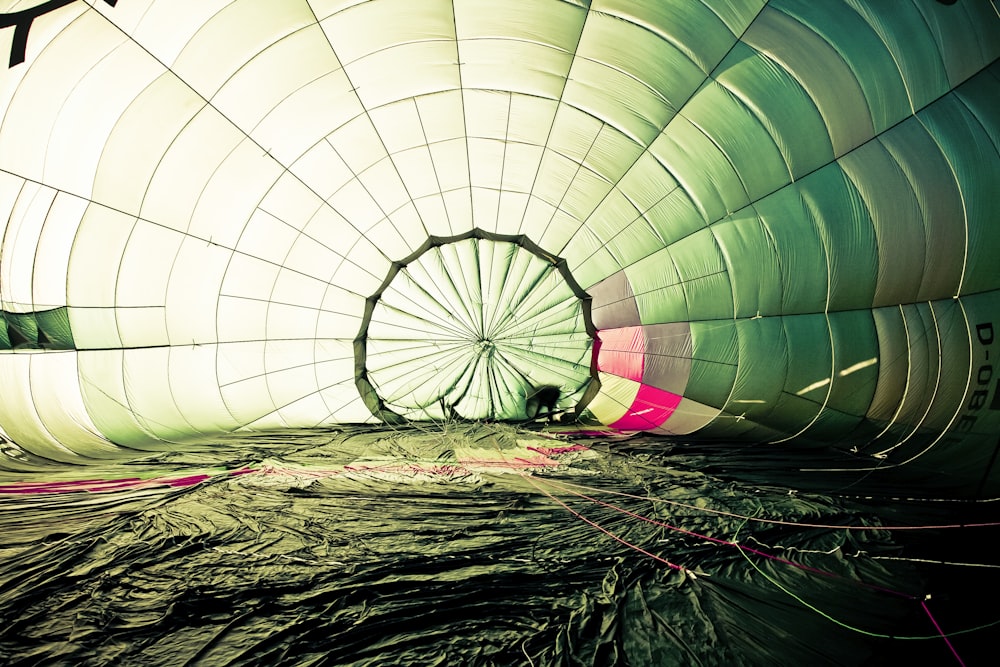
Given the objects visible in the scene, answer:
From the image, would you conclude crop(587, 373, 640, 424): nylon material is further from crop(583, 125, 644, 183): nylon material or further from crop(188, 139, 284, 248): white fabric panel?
crop(188, 139, 284, 248): white fabric panel

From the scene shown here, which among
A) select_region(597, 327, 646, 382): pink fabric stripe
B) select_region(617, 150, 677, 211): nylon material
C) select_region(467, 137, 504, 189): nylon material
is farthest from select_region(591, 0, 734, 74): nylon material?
select_region(597, 327, 646, 382): pink fabric stripe

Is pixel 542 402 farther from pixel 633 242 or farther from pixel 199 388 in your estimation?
pixel 199 388

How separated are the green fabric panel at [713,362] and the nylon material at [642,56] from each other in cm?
197

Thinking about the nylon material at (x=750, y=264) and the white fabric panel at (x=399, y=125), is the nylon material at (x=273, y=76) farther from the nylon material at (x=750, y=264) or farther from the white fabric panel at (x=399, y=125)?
the nylon material at (x=750, y=264)

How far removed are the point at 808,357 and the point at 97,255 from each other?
16.9 ft

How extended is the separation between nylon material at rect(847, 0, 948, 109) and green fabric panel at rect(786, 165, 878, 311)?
0.70 metres

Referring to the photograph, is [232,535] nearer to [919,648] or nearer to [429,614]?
[429,614]

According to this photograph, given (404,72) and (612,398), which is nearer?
(404,72)

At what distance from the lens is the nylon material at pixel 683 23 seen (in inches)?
134

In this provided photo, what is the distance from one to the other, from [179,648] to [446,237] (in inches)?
163

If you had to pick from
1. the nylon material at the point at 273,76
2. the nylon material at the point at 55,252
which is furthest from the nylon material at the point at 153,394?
the nylon material at the point at 273,76

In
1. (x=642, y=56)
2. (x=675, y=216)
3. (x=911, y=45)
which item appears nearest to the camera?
(x=911, y=45)

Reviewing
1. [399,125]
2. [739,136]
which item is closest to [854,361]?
[739,136]

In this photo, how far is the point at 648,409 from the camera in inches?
218
